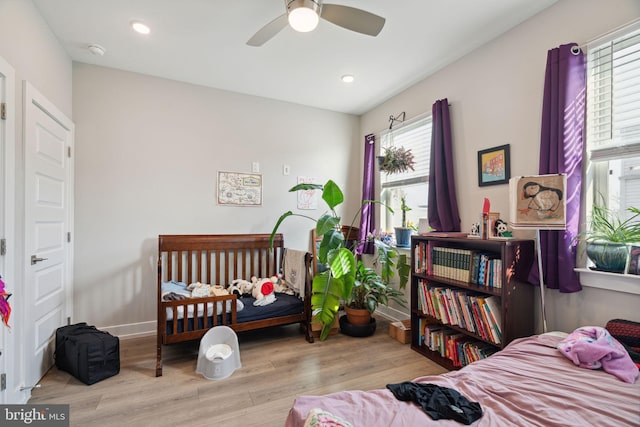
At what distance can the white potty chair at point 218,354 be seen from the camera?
218 cm

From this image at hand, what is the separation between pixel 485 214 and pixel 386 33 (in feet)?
5.28

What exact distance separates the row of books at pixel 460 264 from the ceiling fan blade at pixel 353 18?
1721 millimetres

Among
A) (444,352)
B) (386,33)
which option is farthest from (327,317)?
(386,33)

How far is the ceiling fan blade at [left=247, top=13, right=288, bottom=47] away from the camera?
5.91 ft

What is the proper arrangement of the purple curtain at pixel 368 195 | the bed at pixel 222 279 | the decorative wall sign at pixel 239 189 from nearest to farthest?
1. the bed at pixel 222 279
2. the decorative wall sign at pixel 239 189
3. the purple curtain at pixel 368 195

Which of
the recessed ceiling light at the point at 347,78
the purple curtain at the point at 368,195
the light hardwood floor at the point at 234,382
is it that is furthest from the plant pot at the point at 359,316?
the recessed ceiling light at the point at 347,78

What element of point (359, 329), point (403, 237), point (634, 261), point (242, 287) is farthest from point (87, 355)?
point (634, 261)

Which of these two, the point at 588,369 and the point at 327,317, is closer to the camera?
the point at 588,369

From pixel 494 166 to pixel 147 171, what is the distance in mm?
3279

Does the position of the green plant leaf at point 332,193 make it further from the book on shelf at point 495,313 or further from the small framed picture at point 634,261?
the small framed picture at point 634,261

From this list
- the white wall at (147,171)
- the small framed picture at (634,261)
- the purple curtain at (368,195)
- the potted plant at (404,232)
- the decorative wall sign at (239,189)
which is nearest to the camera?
the small framed picture at (634,261)

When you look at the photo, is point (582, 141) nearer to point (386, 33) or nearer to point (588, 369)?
point (588, 369)

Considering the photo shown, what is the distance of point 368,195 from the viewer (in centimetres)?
375

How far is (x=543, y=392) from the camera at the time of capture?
120cm
